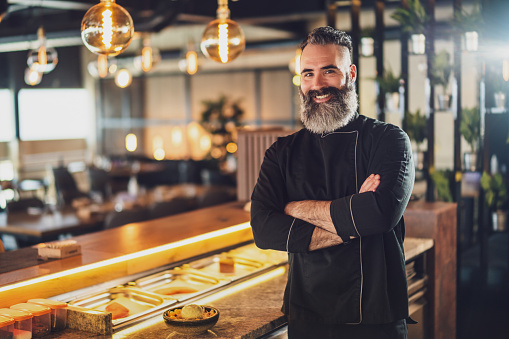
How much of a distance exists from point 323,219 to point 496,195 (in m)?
3.07

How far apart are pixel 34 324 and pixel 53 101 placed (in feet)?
41.0

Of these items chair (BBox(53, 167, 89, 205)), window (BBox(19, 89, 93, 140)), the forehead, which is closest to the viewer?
the forehead

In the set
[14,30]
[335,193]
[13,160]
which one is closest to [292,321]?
[335,193]

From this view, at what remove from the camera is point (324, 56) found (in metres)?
2.14

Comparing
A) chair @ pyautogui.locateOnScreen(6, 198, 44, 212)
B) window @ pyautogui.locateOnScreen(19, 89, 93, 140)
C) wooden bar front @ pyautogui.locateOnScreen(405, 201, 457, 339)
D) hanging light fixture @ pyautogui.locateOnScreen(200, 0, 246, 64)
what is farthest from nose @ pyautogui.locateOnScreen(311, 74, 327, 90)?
window @ pyautogui.locateOnScreen(19, 89, 93, 140)

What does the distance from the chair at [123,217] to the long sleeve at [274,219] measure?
9.14 feet

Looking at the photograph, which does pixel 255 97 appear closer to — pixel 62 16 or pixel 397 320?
pixel 62 16

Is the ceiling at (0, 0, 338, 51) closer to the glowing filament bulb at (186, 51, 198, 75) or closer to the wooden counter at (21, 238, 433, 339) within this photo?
the glowing filament bulb at (186, 51, 198, 75)

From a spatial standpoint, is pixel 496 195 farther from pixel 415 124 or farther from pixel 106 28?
pixel 106 28

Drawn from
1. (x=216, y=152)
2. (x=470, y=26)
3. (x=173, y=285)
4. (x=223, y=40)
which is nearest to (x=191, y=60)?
(x=216, y=152)

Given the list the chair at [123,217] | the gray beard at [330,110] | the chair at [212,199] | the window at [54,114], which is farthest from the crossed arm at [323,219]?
the window at [54,114]

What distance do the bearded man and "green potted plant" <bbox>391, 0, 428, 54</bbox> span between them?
2.38 metres

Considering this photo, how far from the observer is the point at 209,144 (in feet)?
35.1

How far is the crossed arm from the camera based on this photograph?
2.06 m
